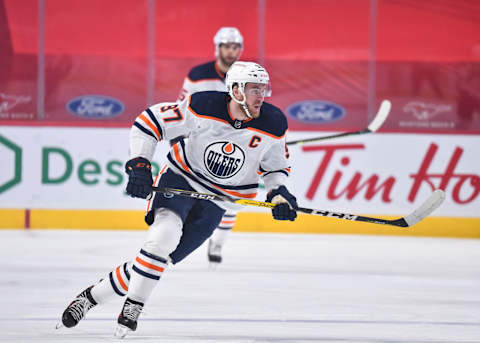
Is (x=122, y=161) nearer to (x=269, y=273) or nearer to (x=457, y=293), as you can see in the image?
(x=269, y=273)

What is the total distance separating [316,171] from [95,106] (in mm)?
1771

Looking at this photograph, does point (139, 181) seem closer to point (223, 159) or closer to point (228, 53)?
point (223, 159)

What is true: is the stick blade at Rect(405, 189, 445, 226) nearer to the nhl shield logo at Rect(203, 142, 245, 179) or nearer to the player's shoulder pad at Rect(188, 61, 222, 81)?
the nhl shield logo at Rect(203, 142, 245, 179)

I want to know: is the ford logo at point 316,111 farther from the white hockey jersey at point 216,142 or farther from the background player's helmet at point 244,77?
the background player's helmet at point 244,77

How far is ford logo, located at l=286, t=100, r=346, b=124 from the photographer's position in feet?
23.8

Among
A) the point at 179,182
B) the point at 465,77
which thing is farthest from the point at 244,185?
the point at 465,77

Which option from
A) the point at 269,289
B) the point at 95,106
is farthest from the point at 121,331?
the point at 95,106

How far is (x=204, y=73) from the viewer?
19.0ft

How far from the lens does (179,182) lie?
353 cm

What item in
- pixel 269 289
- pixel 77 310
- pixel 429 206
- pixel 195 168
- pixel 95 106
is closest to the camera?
pixel 77 310

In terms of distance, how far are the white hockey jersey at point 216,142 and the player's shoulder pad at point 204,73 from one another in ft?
7.42

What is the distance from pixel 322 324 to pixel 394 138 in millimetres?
3722

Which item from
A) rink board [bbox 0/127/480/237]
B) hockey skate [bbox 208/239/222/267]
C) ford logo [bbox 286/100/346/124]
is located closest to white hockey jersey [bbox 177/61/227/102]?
hockey skate [bbox 208/239/222/267]

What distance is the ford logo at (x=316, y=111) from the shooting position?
7.27 m
